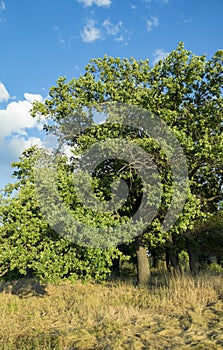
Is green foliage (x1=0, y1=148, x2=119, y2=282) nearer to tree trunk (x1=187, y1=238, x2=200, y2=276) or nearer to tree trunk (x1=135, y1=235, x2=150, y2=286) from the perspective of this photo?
tree trunk (x1=135, y1=235, x2=150, y2=286)

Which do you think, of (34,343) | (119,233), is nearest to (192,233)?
(119,233)

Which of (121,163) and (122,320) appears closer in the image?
(122,320)

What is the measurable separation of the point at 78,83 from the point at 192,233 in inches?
761

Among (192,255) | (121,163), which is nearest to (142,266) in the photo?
(121,163)

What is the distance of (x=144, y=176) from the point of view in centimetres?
1784

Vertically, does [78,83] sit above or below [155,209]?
above

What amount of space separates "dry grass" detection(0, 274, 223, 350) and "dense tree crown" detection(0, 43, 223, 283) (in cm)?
198

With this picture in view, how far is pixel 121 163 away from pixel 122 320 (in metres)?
9.14

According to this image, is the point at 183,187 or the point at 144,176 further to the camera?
the point at 144,176

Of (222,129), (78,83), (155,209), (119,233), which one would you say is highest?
(78,83)

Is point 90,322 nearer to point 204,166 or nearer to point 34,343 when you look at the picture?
point 34,343

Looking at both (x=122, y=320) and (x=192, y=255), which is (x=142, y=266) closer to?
(x=122, y=320)

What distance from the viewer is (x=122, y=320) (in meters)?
12.7

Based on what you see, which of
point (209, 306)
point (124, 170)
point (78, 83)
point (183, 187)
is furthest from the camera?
Answer: point (78, 83)
